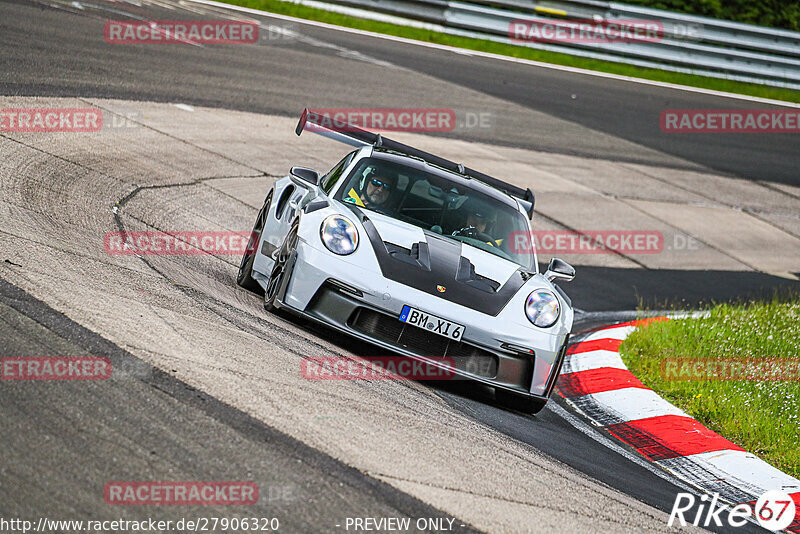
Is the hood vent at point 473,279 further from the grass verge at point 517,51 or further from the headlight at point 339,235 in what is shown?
the grass verge at point 517,51

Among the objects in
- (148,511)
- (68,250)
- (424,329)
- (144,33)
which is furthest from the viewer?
(144,33)

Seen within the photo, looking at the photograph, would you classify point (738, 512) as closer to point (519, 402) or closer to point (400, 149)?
point (519, 402)

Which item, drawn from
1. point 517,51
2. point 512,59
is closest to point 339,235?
point 512,59

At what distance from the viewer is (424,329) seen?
5797 mm

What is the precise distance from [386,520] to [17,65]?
9951 mm

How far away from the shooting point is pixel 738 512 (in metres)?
5.33

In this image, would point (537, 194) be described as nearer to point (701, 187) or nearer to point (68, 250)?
point (701, 187)

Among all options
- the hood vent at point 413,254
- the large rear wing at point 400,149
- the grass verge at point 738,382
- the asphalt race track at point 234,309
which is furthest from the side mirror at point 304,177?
the grass verge at point 738,382

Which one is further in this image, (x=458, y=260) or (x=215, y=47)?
(x=215, y=47)

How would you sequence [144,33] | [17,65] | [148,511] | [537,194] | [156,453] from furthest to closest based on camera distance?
[144,33] < [537,194] < [17,65] < [156,453] < [148,511]

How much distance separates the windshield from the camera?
22.8ft

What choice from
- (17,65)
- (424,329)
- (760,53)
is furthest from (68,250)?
(760,53)

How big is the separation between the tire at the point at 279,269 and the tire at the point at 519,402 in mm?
1534

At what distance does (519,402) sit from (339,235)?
1555 millimetres
